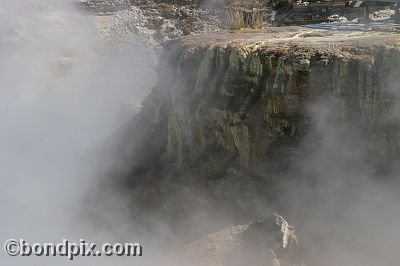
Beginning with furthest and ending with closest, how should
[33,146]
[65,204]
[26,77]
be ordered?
[26,77] < [33,146] < [65,204]

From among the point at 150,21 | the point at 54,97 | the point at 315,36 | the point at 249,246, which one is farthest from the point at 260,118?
the point at 150,21

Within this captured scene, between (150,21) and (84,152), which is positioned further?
(150,21)

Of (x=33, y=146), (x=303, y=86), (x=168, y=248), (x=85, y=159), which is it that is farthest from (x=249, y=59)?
(x=33, y=146)

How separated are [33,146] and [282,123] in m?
5.71

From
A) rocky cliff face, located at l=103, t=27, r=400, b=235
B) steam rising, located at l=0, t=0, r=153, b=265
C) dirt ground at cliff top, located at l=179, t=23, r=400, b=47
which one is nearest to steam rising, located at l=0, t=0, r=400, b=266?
steam rising, located at l=0, t=0, r=153, b=265

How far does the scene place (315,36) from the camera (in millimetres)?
7164

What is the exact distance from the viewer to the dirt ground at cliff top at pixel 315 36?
6.29 metres

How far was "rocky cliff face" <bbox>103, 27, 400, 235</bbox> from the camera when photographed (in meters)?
5.96

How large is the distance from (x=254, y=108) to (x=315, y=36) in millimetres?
1429

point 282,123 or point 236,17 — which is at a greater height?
point 236,17

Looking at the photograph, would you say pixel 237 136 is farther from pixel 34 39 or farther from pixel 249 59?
pixel 34 39

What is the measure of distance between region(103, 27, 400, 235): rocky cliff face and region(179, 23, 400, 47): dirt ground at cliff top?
0.06 ft

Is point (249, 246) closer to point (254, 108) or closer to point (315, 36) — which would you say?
point (254, 108)

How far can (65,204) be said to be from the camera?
25.2ft
